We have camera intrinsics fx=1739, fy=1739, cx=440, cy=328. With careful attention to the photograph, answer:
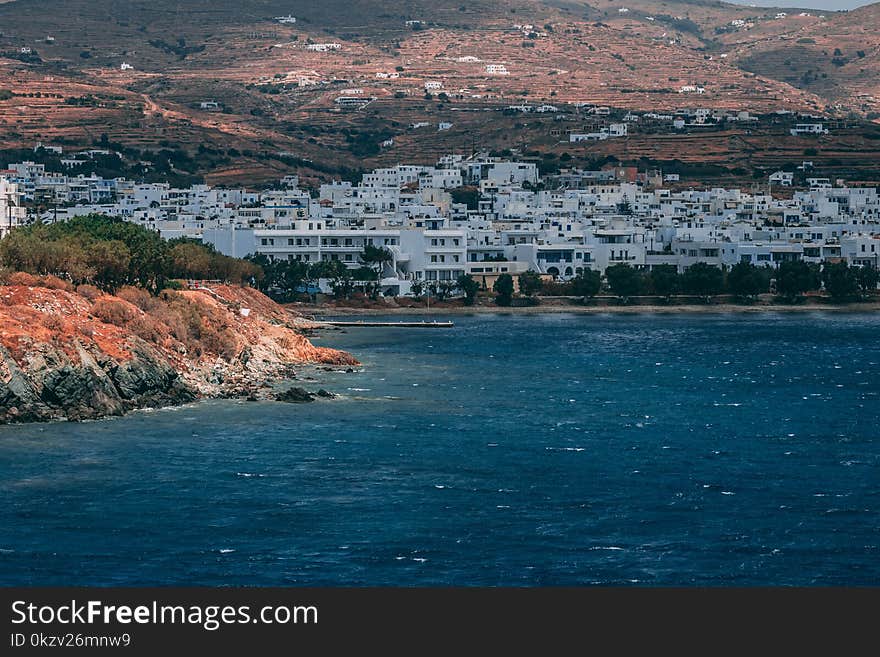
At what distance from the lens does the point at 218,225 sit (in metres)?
149

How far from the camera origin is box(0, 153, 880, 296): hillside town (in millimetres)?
142500

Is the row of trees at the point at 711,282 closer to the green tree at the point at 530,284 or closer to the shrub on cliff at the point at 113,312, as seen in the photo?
the green tree at the point at 530,284

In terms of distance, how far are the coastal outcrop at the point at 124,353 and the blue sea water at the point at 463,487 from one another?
6.25ft

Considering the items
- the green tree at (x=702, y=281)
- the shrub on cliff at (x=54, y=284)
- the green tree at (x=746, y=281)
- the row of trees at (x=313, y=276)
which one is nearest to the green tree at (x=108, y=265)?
the shrub on cliff at (x=54, y=284)

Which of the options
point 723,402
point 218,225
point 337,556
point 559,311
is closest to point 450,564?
point 337,556

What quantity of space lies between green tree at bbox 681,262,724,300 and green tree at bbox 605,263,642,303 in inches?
149

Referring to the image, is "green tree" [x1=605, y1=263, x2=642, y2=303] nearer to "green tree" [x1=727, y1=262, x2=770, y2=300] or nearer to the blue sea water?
"green tree" [x1=727, y1=262, x2=770, y2=300]

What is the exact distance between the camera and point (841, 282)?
457 feet

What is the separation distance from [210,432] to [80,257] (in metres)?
25.4

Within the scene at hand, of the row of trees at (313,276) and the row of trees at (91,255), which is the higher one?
the row of trees at (91,255)

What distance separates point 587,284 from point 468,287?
31.8 ft

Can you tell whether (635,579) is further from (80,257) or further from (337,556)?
(80,257)

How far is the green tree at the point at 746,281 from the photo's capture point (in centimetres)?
13812

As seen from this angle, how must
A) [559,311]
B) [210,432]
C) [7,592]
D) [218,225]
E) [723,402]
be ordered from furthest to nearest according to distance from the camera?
[218,225] < [559,311] < [723,402] < [210,432] < [7,592]
